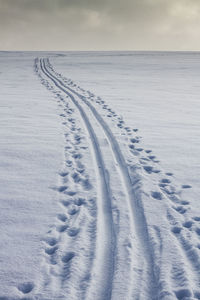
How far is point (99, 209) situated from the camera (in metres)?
4.04

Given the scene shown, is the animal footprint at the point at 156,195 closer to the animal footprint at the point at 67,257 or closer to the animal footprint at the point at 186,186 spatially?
the animal footprint at the point at 186,186

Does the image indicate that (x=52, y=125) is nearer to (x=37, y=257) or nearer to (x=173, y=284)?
(x=37, y=257)

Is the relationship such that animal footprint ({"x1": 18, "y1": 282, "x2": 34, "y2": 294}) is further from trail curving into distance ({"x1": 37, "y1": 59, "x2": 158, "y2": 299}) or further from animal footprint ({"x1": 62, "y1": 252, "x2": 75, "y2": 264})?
trail curving into distance ({"x1": 37, "y1": 59, "x2": 158, "y2": 299})

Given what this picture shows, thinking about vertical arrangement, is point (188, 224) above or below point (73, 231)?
above

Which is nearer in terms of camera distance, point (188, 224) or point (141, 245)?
point (141, 245)

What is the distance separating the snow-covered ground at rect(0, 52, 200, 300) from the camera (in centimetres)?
287

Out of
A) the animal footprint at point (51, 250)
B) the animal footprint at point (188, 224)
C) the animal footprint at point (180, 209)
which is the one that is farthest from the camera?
the animal footprint at point (180, 209)

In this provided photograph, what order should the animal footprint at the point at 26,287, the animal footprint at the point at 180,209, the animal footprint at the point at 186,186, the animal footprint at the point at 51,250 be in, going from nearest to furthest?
the animal footprint at the point at 26,287 → the animal footprint at the point at 51,250 → the animal footprint at the point at 180,209 → the animal footprint at the point at 186,186

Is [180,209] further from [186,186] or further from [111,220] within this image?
[111,220]

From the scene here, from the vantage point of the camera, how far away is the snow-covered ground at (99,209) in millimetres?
2865

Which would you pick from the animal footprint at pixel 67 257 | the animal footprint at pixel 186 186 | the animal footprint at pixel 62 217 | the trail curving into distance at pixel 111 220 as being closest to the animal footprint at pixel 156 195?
the trail curving into distance at pixel 111 220

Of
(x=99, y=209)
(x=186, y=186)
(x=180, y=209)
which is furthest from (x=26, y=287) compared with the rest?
(x=186, y=186)

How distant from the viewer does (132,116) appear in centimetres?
903

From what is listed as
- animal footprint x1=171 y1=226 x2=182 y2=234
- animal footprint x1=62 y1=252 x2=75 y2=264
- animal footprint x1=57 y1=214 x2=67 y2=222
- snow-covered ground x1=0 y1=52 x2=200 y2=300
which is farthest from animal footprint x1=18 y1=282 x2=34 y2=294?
animal footprint x1=171 y1=226 x2=182 y2=234
